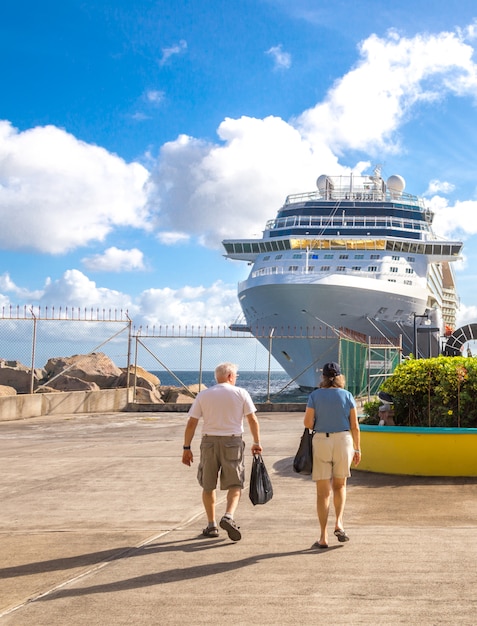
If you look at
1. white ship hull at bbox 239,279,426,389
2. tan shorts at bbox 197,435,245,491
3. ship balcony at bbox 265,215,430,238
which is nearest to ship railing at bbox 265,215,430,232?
ship balcony at bbox 265,215,430,238

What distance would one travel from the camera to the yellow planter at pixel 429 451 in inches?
314

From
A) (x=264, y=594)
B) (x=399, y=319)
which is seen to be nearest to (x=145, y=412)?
(x=264, y=594)

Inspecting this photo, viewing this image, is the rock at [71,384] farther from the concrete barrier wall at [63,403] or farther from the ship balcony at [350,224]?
the ship balcony at [350,224]

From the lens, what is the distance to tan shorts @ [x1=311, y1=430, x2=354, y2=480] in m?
5.34

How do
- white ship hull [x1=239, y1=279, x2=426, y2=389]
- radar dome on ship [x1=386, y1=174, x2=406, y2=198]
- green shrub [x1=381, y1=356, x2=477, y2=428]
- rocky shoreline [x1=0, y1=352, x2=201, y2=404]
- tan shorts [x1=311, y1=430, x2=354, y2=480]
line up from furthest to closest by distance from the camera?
radar dome on ship [x1=386, y1=174, x2=406, y2=198], white ship hull [x1=239, y1=279, x2=426, y2=389], rocky shoreline [x1=0, y1=352, x2=201, y2=404], green shrub [x1=381, y1=356, x2=477, y2=428], tan shorts [x1=311, y1=430, x2=354, y2=480]

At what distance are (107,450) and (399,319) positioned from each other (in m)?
31.1

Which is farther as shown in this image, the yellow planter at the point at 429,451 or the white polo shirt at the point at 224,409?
the yellow planter at the point at 429,451

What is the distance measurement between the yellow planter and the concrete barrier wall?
1177 centimetres

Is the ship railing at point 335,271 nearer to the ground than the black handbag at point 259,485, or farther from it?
farther from it

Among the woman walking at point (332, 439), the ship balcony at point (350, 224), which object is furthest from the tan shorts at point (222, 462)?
the ship balcony at point (350, 224)

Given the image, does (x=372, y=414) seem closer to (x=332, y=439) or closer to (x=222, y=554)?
(x=332, y=439)

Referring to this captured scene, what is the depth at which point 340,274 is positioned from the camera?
3928cm

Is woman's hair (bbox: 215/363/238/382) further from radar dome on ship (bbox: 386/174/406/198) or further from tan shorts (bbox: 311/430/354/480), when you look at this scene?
radar dome on ship (bbox: 386/174/406/198)

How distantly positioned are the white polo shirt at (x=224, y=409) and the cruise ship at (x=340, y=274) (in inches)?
1122
